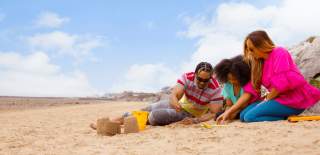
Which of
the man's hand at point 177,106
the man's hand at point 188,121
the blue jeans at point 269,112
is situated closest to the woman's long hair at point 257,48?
the blue jeans at point 269,112

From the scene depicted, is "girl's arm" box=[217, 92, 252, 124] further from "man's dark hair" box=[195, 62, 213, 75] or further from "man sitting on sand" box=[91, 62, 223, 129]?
"man's dark hair" box=[195, 62, 213, 75]

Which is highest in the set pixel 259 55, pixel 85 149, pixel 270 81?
pixel 259 55

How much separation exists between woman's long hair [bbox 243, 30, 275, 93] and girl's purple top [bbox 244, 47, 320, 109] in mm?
69

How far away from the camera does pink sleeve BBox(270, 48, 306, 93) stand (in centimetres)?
562

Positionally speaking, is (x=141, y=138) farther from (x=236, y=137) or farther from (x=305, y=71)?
(x=305, y=71)

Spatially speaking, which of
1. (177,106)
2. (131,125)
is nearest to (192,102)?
(177,106)

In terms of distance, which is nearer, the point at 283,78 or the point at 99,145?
the point at 99,145

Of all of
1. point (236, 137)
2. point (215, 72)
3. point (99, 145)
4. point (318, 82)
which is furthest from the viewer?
point (318, 82)

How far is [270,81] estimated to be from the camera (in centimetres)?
575

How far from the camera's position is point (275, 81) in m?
5.65

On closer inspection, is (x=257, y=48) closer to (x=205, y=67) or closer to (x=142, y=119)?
(x=205, y=67)

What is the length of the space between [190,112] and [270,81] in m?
1.70

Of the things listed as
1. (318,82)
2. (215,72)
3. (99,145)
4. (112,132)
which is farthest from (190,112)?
(318,82)

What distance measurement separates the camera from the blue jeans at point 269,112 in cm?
586
